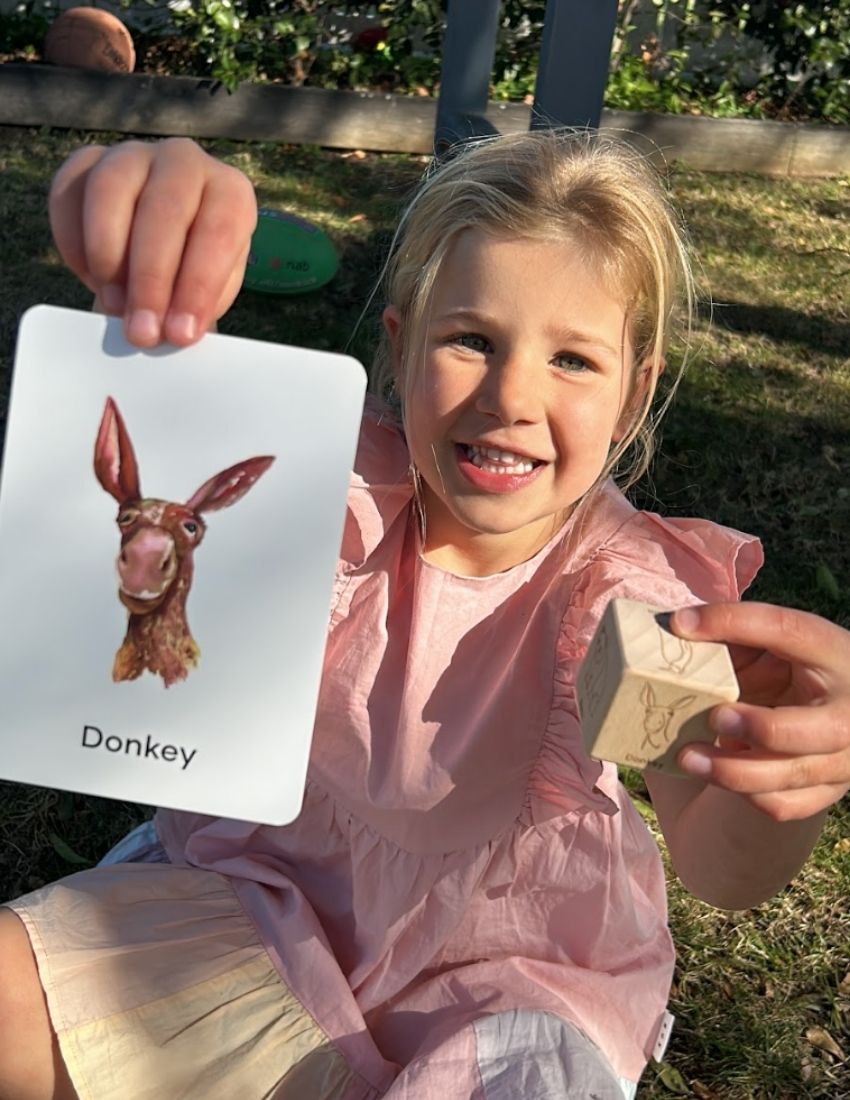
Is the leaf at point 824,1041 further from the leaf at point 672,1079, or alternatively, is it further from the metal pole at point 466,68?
the metal pole at point 466,68

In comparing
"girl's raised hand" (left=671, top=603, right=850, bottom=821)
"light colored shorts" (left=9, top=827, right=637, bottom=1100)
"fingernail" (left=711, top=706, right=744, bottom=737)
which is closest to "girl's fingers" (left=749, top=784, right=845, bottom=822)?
"girl's raised hand" (left=671, top=603, right=850, bottom=821)

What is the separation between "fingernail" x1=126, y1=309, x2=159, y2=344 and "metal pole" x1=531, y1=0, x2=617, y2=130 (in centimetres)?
237

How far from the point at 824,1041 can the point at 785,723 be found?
115cm

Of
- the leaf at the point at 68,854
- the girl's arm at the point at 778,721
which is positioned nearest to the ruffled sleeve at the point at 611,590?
the girl's arm at the point at 778,721

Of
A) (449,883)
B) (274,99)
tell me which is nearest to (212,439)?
(449,883)

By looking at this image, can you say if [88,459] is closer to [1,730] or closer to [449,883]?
[1,730]

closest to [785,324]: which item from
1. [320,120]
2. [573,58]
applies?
[573,58]

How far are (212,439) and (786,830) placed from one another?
79 centimetres

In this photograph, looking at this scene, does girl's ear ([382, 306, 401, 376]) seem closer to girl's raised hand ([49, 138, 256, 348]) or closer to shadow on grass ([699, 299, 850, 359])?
girl's raised hand ([49, 138, 256, 348])

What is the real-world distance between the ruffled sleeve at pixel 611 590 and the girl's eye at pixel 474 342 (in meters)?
0.32

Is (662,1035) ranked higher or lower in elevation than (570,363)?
lower

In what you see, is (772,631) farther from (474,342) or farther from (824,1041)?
(824,1041)

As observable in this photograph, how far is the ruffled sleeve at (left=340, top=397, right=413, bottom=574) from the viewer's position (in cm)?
165

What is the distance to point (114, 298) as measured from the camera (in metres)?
1.19
